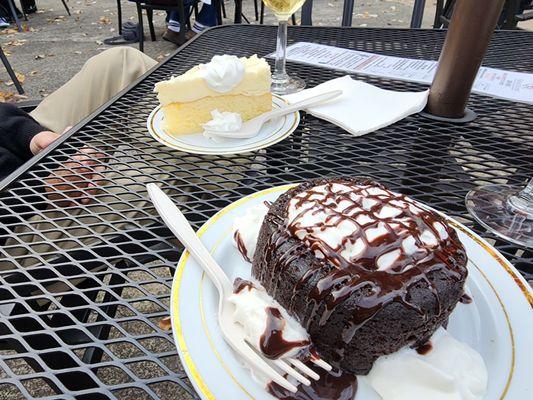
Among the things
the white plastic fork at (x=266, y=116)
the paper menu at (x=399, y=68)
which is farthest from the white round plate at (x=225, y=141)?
the paper menu at (x=399, y=68)

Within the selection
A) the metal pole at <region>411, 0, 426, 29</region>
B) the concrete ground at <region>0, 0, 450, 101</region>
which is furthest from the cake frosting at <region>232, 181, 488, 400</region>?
the concrete ground at <region>0, 0, 450, 101</region>

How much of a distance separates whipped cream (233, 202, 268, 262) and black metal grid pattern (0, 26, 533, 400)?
5.8 inches

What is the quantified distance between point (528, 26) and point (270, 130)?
22.1ft

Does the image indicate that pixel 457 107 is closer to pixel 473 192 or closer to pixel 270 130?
pixel 473 192

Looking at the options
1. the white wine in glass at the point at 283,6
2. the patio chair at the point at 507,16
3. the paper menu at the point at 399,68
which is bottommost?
the patio chair at the point at 507,16

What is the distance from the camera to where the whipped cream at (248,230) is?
2.48 feet

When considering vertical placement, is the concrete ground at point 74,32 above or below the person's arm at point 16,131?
below

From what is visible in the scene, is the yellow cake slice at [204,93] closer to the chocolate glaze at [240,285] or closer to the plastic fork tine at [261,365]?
the chocolate glaze at [240,285]

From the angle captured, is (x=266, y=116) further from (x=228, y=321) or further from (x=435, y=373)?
(x=435, y=373)

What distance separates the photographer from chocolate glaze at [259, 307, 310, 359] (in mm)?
563

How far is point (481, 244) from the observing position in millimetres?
761

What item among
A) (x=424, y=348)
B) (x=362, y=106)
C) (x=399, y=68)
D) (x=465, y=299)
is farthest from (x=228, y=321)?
(x=399, y=68)

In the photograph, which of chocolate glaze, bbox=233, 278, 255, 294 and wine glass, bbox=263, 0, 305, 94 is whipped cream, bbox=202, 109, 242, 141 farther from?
chocolate glaze, bbox=233, 278, 255, 294

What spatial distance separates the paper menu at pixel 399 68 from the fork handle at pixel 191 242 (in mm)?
1129
